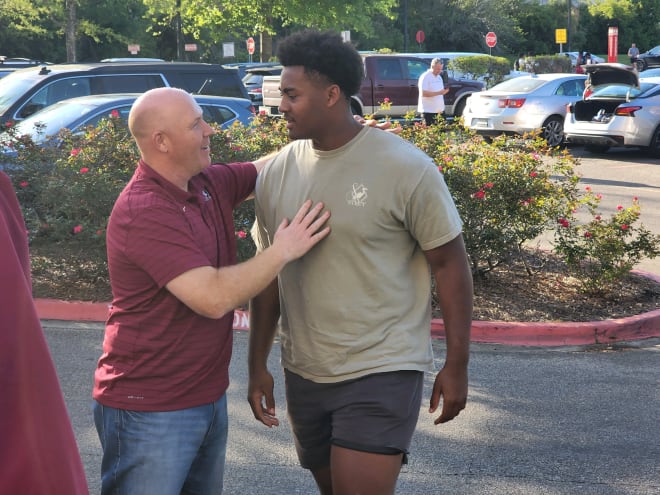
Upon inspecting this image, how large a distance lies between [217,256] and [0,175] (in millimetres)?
1458

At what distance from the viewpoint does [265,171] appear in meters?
3.46

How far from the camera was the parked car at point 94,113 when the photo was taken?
10922mm

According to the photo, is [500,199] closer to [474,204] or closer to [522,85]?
[474,204]

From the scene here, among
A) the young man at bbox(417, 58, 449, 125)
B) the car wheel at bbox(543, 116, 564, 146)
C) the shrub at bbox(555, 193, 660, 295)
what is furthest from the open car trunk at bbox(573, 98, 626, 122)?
the shrub at bbox(555, 193, 660, 295)

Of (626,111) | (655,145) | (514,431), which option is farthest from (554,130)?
(514,431)

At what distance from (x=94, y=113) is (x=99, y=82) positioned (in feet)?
9.60

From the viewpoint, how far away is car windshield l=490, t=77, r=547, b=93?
20281 mm

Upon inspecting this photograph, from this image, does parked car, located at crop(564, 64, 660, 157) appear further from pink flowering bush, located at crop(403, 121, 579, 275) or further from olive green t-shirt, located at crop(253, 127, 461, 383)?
olive green t-shirt, located at crop(253, 127, 461, 383)

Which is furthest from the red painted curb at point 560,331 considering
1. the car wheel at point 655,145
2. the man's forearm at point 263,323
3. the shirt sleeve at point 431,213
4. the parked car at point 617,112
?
the car wheel at point 655,145

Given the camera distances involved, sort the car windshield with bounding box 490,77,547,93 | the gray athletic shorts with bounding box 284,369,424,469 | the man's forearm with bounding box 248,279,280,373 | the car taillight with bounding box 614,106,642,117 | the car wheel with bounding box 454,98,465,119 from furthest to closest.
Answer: the car wheel with bounding box 454,98,465,119 < the car windshield with bounding box 490,77,547,93 < the car taillight with bounding box 614,106,642,117 < the man's forearm with bounding box 248,279,280,373 < the gray athletic shorts with bounding box 284,369,424,469

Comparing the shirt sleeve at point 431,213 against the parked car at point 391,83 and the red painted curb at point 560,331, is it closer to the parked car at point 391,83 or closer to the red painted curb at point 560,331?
the red painted curb at point 560,331

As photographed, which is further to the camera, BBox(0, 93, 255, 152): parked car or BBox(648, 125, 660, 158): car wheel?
BBox(648, 125, 660, 158): car wheel

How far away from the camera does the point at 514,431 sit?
5.30 metres

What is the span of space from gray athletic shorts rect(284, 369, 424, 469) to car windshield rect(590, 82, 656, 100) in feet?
53.0
